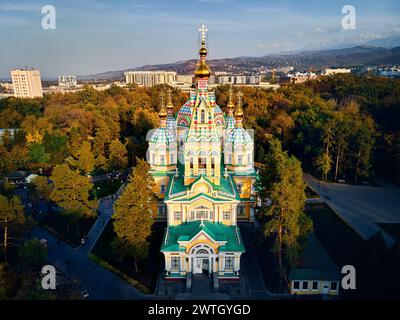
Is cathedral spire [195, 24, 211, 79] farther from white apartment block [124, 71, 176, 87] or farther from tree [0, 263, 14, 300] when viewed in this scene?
white apartment block [124, 71, 176, 87]

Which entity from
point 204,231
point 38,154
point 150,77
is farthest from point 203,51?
point 150,77

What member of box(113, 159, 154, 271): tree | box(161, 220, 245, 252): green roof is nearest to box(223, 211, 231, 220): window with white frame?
box(161, 220, 245, 252): green roof

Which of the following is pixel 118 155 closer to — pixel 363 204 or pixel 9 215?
pixel 9 215

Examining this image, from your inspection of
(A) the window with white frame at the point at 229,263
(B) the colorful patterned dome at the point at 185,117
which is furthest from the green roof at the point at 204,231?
(B) the colorful patterned dome at the point at 185,117

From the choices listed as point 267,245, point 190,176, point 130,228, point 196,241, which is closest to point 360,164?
point 267,245

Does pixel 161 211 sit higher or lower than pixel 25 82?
lower
